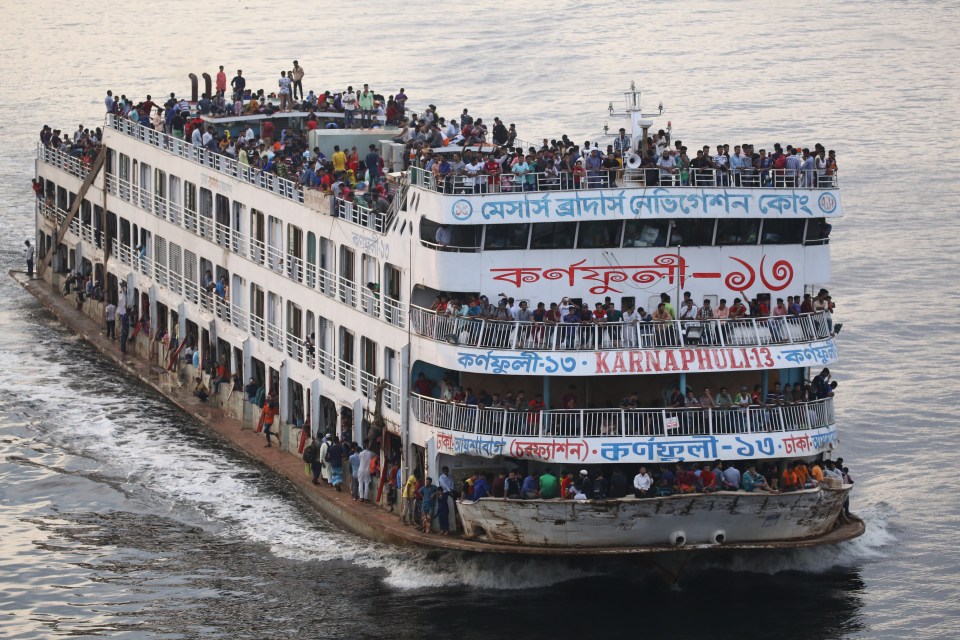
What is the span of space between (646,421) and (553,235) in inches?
169

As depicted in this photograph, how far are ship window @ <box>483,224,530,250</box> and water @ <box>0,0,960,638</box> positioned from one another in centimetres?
620

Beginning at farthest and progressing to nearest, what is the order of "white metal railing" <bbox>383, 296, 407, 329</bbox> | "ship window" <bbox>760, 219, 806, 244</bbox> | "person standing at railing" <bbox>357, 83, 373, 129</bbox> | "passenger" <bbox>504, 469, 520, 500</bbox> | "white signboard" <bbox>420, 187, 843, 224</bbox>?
1. "person standing at railing" <bbox>357, 83, 373, 129</bbox>
2. "white metal railing" <bbox>383, 296, 407, 329</bbox>
3. "ship window" <bbox>760, 219, 806, 244</bbox>
4. "white signboard" <bbox>420, 187, 843, 224</bbox>
5. "passenger" <bbox>504, 469, 520, 500</bbox>

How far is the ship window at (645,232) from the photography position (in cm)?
3906

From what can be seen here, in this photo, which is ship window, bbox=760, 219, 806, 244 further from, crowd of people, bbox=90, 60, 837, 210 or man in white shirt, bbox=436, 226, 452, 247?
man in white shirt, bbox=436, 226, 452, 247

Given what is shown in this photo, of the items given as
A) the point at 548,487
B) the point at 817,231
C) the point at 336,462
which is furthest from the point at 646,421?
the point at 336,462

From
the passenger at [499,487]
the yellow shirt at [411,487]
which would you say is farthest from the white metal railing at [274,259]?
the passenger at [499,487]

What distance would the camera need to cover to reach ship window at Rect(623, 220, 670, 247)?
39.1 meters

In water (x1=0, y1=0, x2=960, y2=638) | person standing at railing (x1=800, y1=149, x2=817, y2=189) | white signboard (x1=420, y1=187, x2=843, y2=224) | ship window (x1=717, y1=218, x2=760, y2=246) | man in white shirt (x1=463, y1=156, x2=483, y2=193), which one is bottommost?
water (x1=0, y1=0, x2=960, y2=638)

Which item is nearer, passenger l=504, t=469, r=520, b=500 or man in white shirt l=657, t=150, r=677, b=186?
passenger l=504, t=469, r=520, b=500

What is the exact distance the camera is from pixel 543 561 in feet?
128

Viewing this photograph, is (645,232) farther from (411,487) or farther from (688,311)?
(411,487)

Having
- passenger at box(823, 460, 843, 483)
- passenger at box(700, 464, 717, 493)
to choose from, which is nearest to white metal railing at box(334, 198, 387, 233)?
passenger at box(700, 464, 717, 493)

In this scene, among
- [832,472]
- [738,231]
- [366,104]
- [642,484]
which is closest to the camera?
[642,484]

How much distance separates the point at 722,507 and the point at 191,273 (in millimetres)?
22853
